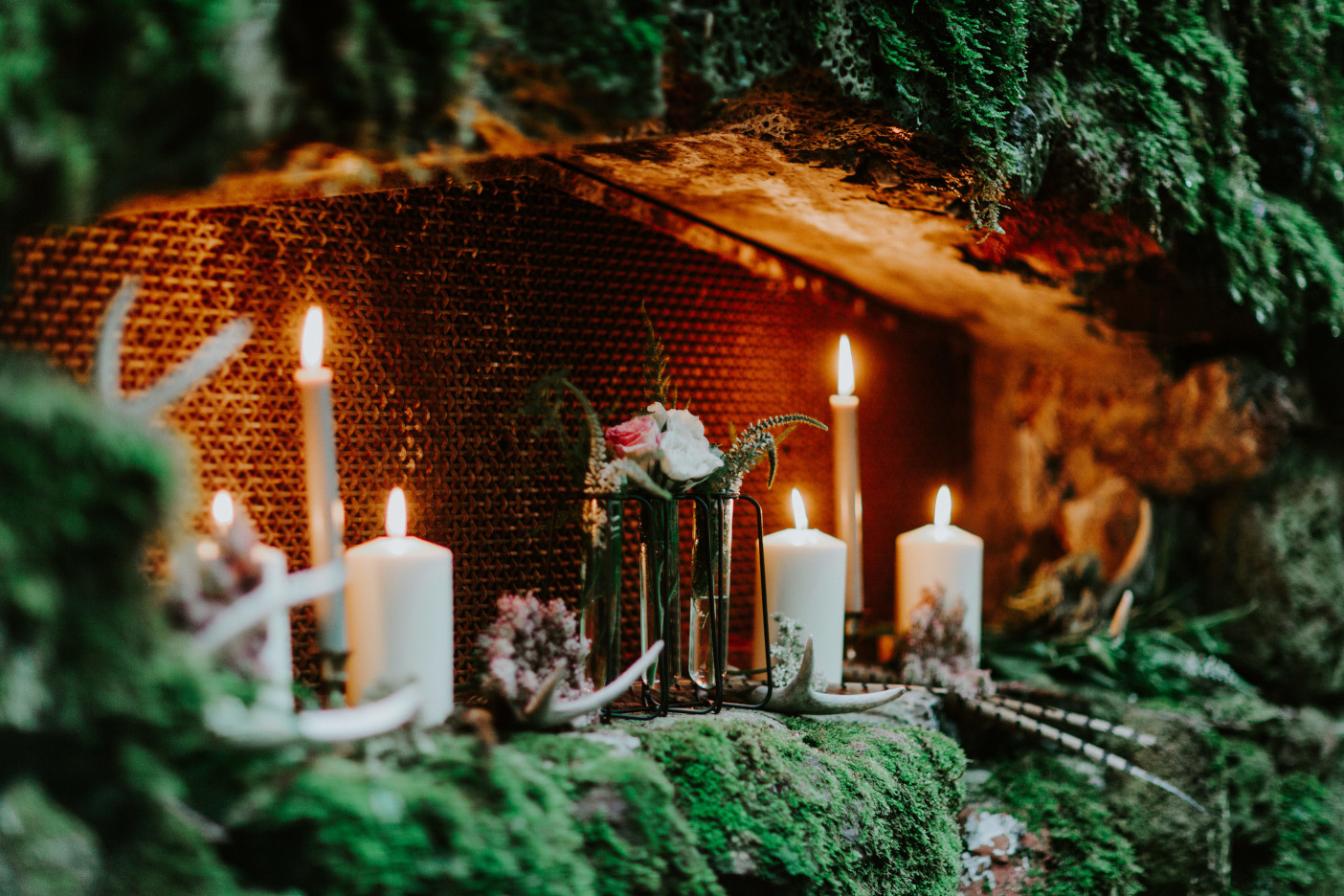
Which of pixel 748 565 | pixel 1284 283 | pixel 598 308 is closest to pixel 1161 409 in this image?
pixel 1284 283

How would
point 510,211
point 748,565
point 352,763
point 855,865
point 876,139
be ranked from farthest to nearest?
1. point 748,565
2. point 510,211
3. point 876,139
4. point 855,865
5. point 352,763

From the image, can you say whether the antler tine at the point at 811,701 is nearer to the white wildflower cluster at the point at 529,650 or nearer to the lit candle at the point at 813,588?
the lit candle at the point at 813,588

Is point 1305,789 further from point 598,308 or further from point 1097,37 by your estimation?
point 598,308

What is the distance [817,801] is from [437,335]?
3.09ft

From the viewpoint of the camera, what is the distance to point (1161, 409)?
7.42 feet

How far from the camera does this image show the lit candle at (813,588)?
1.72 meters

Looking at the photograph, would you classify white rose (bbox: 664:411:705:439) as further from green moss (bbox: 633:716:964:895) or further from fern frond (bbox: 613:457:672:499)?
green moss (bbox: 633:716:964:895)

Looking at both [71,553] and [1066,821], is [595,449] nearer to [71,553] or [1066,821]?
[71,553]

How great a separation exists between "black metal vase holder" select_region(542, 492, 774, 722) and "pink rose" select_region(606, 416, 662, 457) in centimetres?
7

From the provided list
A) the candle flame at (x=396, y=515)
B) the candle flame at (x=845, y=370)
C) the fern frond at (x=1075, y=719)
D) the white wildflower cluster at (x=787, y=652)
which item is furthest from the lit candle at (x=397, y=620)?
the fern frond at (x=1075, y=719)

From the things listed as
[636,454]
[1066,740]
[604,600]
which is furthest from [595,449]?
[1066,740]

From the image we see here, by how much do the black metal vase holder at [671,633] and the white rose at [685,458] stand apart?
5 cm

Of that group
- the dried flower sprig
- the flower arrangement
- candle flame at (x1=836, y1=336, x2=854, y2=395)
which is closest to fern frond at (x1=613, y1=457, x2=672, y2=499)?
the flower arrangement

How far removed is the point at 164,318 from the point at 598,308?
0.74 metres
